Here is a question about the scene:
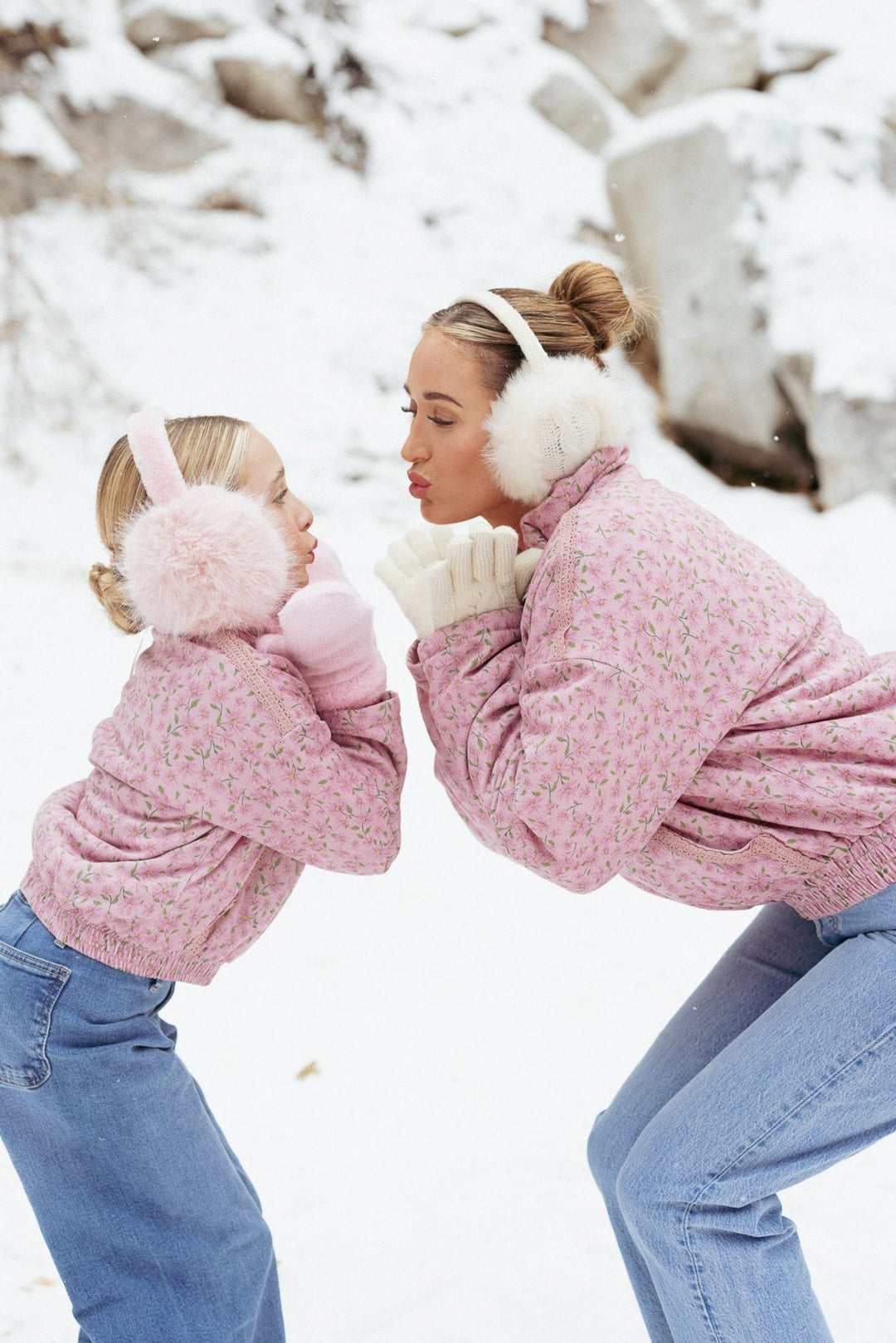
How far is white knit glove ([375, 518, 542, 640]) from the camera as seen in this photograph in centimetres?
158

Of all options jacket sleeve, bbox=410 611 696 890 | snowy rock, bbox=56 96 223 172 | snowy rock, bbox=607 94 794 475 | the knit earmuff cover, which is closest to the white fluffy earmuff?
jacket sleeve, bbox=410 611 696 890

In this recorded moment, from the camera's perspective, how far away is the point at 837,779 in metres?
1.50

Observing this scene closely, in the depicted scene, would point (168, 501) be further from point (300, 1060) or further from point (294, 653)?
point (300, 1060)

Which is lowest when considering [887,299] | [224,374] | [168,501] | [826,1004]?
[224,374]

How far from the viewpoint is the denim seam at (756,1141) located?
56.2 inches

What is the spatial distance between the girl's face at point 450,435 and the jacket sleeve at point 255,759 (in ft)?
1.22

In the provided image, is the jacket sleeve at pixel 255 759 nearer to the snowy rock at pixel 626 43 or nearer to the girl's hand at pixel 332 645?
the girl's hand at pixel 332 645

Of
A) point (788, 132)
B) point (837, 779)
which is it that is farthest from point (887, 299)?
point (837, 779)

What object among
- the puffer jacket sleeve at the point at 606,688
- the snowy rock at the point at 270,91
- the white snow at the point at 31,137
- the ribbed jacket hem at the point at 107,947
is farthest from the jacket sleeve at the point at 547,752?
the snowy rock at the point at 270,91

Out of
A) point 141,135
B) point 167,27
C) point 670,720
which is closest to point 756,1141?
point 670,720

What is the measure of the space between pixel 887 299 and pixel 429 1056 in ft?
12.4

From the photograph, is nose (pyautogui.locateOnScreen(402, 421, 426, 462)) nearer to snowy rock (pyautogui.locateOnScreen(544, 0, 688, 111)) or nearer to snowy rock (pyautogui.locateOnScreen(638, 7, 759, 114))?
snowy rock (pyautogui.locateOnScreen(638, 7, 759, 114))

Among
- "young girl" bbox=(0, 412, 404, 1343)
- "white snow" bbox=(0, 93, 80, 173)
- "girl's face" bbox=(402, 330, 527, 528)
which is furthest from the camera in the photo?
"white snow" bbox=(0, 93, 80, 173)

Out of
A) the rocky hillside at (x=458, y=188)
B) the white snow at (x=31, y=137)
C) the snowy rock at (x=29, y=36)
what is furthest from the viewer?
the snowy rock at (x=29, y=36)
